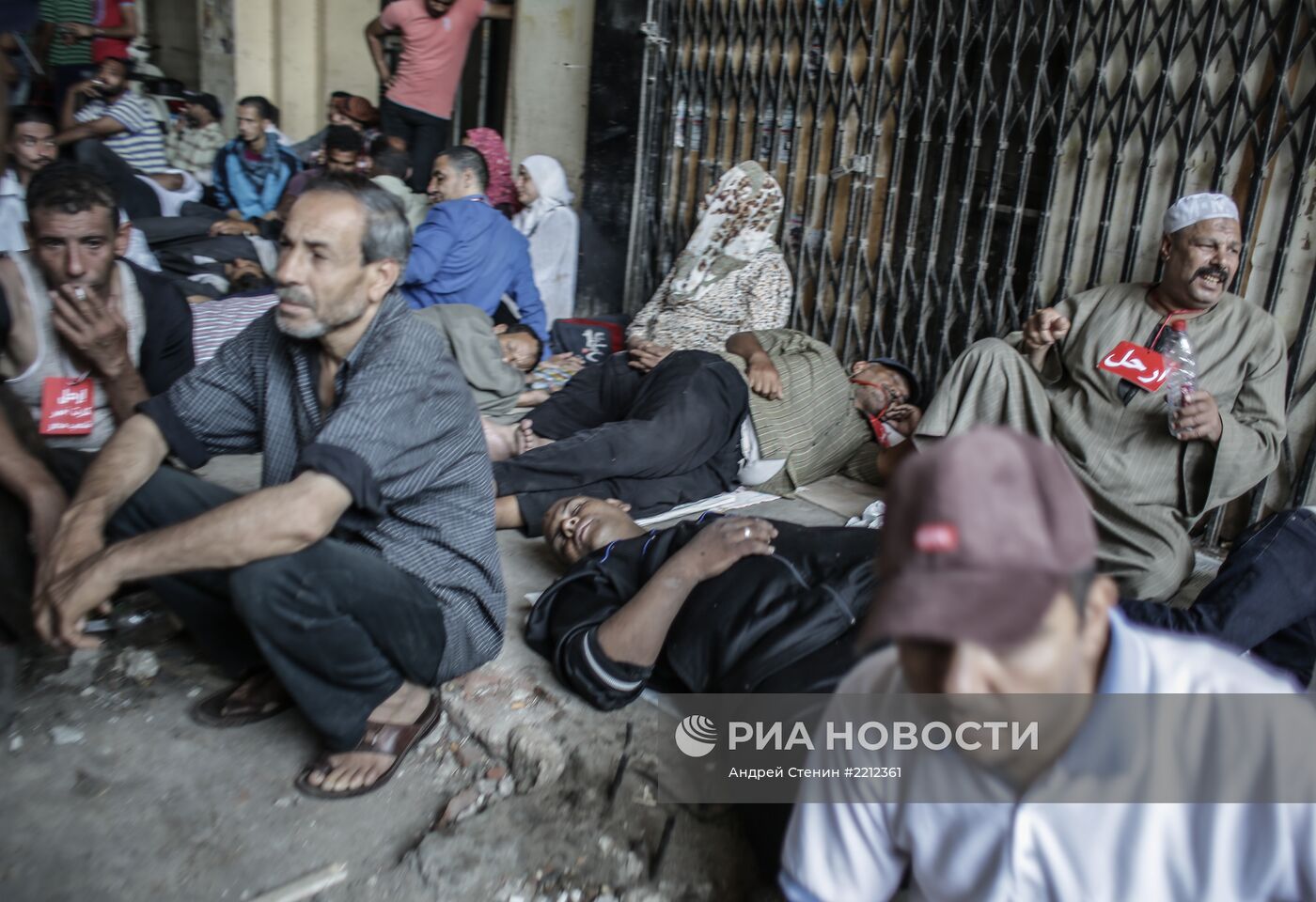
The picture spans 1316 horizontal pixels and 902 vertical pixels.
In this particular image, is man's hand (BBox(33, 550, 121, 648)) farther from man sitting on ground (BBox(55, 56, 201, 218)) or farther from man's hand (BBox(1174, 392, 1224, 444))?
man sitting on ground (BBox(55, 56, 201, 218))

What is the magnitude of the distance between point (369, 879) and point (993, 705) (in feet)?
5.14

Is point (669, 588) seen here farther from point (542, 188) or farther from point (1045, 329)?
point (542, 188)

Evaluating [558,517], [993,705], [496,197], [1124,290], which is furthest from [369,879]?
[496,197]

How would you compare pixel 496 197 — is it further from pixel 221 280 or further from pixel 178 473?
pixel 178 473

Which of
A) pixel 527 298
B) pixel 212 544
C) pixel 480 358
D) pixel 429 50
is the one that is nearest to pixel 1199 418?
pixel 212 544

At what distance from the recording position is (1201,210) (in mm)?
3424

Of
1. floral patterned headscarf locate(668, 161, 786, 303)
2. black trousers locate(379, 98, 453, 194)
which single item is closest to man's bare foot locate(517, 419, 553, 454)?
floral patterned headscarf locate(668, 161, 786, 303)

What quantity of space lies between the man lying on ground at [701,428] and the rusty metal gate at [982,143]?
1.85 feet

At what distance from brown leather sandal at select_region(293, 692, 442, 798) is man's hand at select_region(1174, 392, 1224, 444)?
2.47 meters

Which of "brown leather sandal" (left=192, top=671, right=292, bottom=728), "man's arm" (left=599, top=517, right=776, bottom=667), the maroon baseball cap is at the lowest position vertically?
"brown leather sandal" (left=192, top=671, right=292, bottom=728)

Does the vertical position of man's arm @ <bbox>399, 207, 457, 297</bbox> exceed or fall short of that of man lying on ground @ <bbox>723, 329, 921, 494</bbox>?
it exceeds it

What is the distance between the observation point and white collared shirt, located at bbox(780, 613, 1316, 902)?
3.76ft

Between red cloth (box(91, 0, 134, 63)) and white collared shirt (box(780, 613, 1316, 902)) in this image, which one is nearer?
white collared shirt (box(780, 613, 1316, 902))

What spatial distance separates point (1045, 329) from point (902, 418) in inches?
34.7
